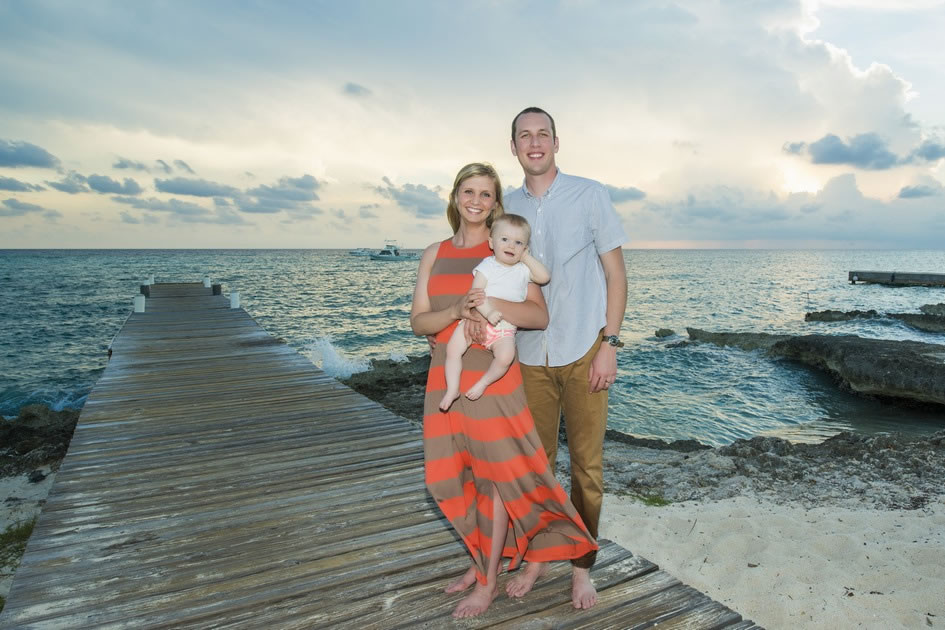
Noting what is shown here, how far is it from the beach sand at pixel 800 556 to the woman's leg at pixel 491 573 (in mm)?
2361

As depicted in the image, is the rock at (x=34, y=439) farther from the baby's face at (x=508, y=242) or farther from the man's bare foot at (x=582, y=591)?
the baby's face at (x=508, y=242)

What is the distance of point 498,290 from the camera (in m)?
2.62

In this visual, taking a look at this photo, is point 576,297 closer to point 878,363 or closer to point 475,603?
point 475,603

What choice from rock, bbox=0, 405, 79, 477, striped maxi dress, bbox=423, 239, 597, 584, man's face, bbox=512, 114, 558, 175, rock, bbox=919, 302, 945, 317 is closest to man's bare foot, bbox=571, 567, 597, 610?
striped maxi dress, bbox=423, 239, 597, 584

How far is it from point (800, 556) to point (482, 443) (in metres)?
3.73

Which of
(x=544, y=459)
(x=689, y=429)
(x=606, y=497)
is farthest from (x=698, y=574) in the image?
(x=689, y=429)

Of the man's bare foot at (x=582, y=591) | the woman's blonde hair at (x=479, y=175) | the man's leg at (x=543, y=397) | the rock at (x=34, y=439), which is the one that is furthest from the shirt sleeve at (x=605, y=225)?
the rock at (x=34, y=439)

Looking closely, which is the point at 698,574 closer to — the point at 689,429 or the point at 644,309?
the point at 689,429

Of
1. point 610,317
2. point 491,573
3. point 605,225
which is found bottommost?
point 491,573

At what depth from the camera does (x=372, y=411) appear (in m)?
6.42

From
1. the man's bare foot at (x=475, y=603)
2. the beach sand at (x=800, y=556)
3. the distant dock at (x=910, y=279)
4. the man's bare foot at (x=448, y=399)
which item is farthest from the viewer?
the distant dock at (x=910, y=279)

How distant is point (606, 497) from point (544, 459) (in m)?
4.04

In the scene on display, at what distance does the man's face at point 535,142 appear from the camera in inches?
115

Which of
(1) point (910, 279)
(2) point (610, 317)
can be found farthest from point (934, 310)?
(2) point (610, 317)
